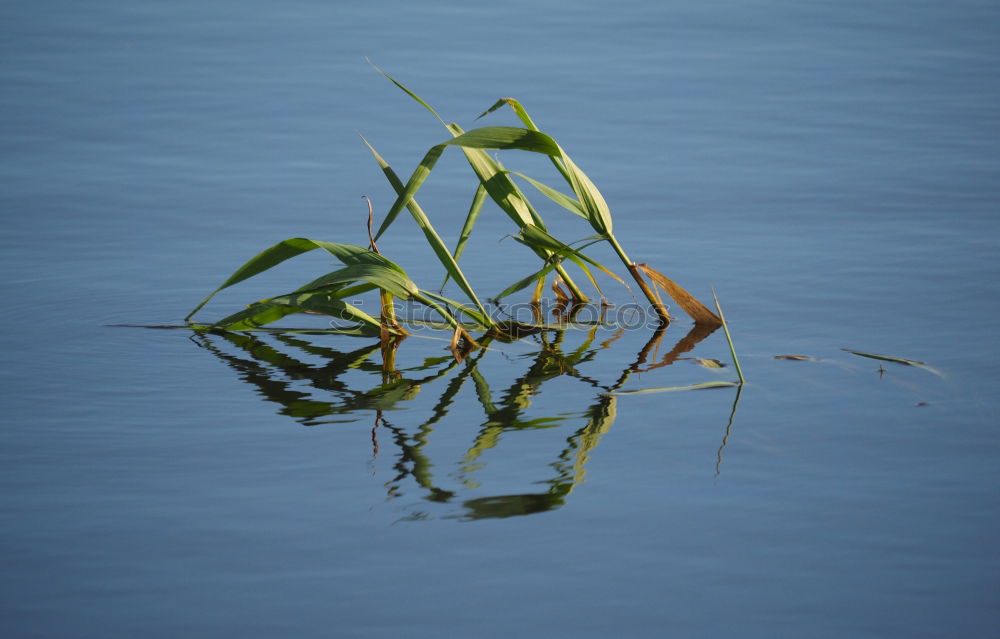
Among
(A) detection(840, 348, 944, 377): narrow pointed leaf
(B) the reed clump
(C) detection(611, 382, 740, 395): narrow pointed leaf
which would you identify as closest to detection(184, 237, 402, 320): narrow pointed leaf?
(B) the reed clump

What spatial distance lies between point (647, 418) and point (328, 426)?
70 centimetres

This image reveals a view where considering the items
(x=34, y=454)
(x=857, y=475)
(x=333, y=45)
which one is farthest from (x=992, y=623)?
(x=333, y=45)

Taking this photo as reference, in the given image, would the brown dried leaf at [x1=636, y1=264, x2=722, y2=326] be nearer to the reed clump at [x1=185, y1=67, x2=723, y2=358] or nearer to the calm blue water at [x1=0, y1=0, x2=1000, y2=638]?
the reed clump at [x1=185, y1=67, x2=723, y2=358]

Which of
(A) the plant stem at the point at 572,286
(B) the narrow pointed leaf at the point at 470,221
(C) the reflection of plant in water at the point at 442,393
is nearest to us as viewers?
(C) the reflection of plant in water at the point at 442,393

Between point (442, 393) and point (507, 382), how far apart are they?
168mm

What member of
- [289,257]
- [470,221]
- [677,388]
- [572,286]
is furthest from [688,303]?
[289,257]

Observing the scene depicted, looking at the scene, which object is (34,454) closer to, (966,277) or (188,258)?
(188,258)

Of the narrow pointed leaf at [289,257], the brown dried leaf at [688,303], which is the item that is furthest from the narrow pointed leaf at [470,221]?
the brown dried leaf at [688,303]

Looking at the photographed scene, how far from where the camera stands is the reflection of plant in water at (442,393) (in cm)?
220

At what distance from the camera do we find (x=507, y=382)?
272 centimetres

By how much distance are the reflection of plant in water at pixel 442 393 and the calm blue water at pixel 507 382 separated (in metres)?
0.01

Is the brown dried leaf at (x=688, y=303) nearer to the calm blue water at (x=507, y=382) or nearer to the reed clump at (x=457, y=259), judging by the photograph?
A: the reed clump at (x=457, y=259)

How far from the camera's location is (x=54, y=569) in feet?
6.28

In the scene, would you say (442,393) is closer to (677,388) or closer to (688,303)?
(677,388)
